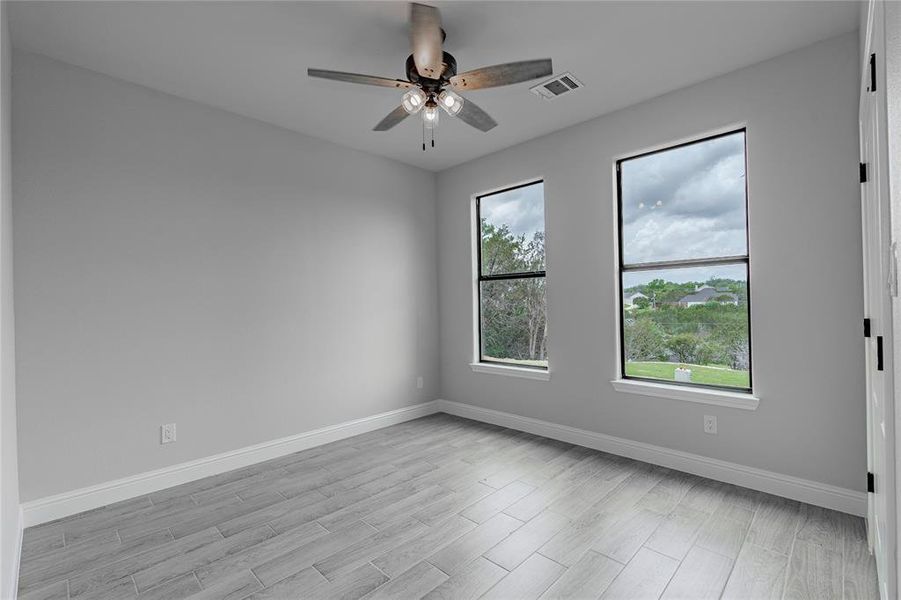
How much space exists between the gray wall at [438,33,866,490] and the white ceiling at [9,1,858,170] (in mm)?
215

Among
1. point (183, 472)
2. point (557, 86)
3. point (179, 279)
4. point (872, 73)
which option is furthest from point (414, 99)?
point (183, 472)

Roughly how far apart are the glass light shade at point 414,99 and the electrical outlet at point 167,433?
270 cm

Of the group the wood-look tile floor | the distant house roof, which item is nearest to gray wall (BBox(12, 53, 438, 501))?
the wood-look tile floor

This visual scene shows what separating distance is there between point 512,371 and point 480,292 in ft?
3.13

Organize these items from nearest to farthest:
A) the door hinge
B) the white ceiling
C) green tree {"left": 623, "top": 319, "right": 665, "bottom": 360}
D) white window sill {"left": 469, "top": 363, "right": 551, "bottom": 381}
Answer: the door hinge, the white ceiling, green tree {"left": 623, "top": 319, "right": 665, "bottom": 360}, white window sill {"left": 469, "top": 363, "right": 551, "bottom": 381}

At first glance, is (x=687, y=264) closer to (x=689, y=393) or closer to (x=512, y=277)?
(x=689, y=393)

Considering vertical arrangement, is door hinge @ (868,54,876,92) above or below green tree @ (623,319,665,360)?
above

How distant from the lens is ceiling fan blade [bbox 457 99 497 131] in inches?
98.7

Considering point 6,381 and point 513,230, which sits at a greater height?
point 513,230

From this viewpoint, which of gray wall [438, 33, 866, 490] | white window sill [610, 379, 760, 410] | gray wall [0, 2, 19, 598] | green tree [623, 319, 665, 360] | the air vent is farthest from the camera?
green tree [623, 319, 665, 360]

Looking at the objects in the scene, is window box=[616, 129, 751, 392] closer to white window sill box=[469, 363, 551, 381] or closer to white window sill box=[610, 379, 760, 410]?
white window sill box=[610, 379, 760, 410]

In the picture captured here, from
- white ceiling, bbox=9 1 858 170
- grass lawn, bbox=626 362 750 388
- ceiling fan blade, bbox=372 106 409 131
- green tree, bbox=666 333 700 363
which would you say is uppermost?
white ceiling, bbox=9 1 858 170

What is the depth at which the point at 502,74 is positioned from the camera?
7.29 ft

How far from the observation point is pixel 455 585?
1.93 metres
